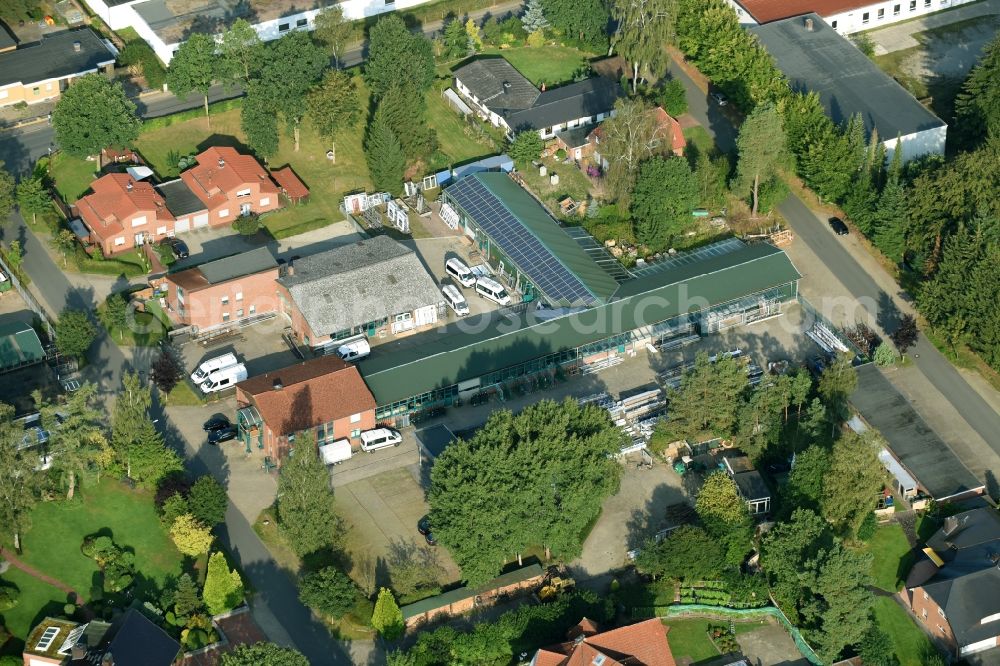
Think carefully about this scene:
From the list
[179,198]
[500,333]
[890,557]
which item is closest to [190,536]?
[500,333]

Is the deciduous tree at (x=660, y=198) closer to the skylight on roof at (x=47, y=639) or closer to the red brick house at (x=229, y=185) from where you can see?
the red brick house at (x=229, y=185)

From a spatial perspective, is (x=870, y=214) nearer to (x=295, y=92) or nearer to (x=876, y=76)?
(x=876, y=76)

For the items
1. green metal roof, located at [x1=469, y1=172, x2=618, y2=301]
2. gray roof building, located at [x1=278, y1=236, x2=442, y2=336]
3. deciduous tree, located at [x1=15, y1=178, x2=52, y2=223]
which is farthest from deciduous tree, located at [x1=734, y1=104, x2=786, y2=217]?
deciduous tree, located at [x1=15, y1=178, x2=52, y2=223]

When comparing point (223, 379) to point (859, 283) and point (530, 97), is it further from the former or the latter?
point (859, 283)

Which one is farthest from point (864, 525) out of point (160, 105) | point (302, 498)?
point (160, 105)

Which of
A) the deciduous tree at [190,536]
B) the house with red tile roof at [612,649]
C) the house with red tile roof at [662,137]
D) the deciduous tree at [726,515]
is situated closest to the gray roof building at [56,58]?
the house with red tile roof at [662,137]

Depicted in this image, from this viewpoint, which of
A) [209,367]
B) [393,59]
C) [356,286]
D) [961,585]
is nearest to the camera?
[961,585]
